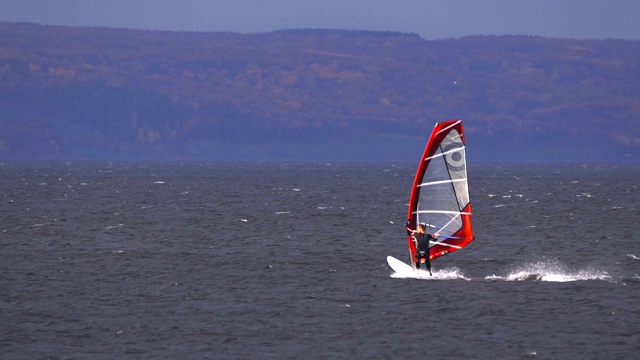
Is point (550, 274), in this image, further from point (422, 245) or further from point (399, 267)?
point (422, 245)

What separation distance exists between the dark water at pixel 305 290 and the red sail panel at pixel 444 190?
1720 mm

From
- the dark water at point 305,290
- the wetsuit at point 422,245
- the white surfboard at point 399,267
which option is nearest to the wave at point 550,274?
the dark water at point 305,290

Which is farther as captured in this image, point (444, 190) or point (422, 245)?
point (422, 245)

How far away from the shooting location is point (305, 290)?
38.7m

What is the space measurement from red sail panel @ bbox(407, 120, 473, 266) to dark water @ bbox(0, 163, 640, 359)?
5.64 feet

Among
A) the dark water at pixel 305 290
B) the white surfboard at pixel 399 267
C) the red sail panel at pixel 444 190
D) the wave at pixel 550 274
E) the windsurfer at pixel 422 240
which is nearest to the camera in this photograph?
the dark water at pixel 305 290

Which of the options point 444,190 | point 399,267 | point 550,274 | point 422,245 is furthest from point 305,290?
point 550,274

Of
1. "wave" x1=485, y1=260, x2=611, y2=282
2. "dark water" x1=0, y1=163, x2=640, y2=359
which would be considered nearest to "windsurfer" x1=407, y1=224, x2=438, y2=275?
"dark water" x1=0, y1=163, x2=640, y2=359

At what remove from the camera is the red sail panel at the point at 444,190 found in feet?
124

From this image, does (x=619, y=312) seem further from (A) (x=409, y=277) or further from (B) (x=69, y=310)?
(B) (x=69, y=310)

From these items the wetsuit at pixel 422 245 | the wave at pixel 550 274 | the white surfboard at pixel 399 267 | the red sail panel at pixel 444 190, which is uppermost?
the red sail panel at pixel 444 190

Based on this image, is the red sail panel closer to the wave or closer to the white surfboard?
the white surfboard

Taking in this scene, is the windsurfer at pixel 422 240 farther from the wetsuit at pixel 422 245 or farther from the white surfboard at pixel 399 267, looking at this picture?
the white surfboard at pixel 399 267

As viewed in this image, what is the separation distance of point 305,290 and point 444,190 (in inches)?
207
